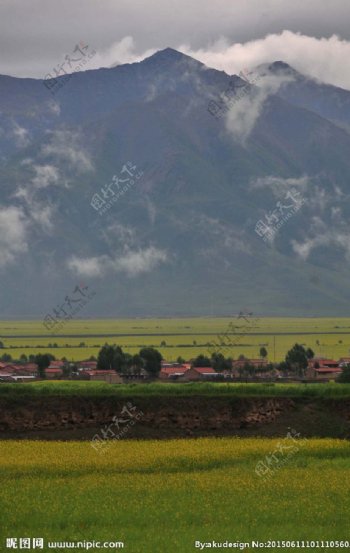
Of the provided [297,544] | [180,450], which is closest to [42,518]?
[297,544]

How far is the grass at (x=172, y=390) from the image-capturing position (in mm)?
54969

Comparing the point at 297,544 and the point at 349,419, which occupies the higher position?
the point at 349,419

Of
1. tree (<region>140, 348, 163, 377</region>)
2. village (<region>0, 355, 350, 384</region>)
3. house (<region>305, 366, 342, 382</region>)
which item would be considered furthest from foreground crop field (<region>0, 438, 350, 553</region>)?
tree (<region>140, 348, 163, 377</region>)

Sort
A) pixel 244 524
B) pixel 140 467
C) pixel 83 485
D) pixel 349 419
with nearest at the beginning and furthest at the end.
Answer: pixel 244 524, pixel 83 485, pixel 140 467, pixel 349 419

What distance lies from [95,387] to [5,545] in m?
28.6

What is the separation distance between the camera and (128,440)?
159 ft

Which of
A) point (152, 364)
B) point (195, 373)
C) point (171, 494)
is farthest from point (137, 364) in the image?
point (171, 494)

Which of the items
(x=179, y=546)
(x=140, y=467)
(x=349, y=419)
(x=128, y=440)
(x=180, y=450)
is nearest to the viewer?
(x=179, y=546)

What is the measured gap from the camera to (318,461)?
41.5 meters

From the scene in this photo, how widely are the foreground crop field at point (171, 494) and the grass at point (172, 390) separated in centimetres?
938

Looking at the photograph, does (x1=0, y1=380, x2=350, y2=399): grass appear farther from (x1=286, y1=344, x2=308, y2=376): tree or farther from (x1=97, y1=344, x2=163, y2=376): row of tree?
(x1=286, y1=344, x2=308, y2=376): tree

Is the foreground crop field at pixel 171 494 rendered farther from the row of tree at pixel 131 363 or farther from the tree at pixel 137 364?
the tree at pixel 137 364

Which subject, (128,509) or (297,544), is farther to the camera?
(128,509)

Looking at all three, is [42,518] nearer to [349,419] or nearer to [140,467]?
[140,467]
